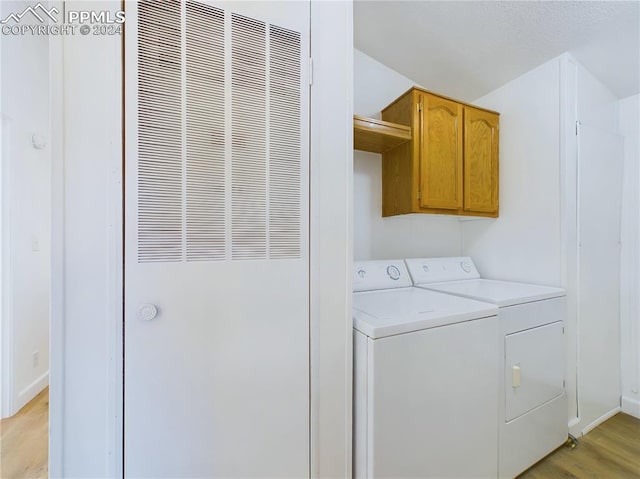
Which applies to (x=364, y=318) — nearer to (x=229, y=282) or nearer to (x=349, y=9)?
(x=229, y=282)

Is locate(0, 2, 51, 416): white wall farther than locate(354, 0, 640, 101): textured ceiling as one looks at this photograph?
Yes

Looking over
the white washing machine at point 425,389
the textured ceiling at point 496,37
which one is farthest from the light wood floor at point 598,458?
the textured ceiling at point 496,37

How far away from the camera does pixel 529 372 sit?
4.61 ft

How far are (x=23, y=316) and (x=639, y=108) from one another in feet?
16.4

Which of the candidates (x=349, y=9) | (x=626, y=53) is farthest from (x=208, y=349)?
(x=626, y=53)

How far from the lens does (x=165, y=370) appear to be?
0.80 m

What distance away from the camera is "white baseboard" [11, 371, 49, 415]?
1.88m

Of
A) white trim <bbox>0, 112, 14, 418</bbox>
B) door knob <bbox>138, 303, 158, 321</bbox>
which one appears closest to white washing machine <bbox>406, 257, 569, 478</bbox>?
door knob <bbox>138, 303, 158, 321</bbox>

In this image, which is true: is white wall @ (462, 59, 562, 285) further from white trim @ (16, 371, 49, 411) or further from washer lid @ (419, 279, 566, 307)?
white trim @ (16, 371, 49, 411)

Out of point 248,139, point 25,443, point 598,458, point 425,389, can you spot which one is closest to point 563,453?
point 598,458

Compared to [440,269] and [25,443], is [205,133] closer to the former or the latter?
[440,269]

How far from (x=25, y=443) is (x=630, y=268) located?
4.34 meters

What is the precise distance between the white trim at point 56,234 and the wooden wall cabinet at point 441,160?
5.37ft

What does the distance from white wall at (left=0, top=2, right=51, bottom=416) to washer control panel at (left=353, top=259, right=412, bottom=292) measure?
253cm
